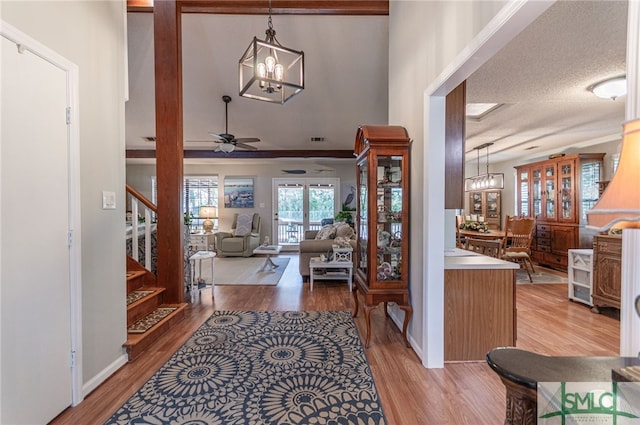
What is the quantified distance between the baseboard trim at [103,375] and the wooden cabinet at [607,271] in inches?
192

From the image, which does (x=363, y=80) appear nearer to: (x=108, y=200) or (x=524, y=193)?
(x=108, y=200)

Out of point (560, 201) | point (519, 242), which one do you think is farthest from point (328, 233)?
point (560, 201)

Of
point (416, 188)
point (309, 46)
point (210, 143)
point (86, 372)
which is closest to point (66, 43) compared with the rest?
point (86, 372)

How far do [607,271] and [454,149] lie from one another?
2709 millimetres

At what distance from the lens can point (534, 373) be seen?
86 centimetres

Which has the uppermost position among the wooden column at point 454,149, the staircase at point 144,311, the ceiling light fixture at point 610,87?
the ceiling light fixture at point 610,87

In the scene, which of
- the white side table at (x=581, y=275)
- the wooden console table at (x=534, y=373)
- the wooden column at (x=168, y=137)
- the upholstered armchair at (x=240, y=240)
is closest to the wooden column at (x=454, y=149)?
the wooden console table at (x=534, y=373)

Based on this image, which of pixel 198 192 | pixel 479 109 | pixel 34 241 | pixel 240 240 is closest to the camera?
pixel 34 241

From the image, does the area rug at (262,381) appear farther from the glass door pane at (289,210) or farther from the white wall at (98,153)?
the glass door pane at (289,210)

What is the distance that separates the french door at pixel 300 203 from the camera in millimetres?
8492

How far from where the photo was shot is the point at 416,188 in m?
2.46

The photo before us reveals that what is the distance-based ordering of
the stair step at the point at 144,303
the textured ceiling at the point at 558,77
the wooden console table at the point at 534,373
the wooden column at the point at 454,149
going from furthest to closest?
the stair step at the point at 144,303
the wooden column at the point at 454,149
the textured ceiling at the point at 558,77
the wooden console table at the point at 534,373

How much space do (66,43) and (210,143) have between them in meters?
5.24

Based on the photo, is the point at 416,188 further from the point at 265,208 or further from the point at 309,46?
the point at 265,208
